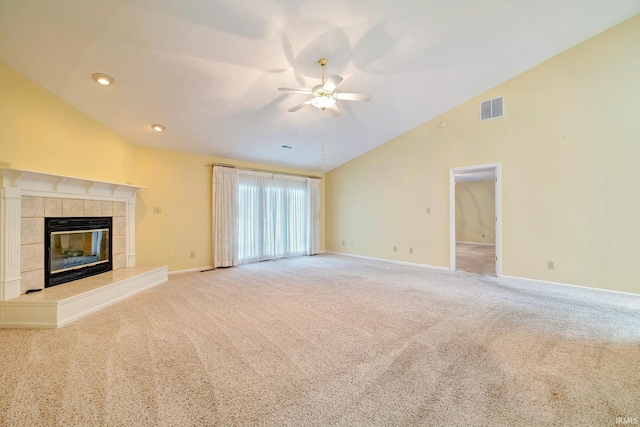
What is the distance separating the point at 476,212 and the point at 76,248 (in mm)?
11330

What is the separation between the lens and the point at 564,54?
13.1ft

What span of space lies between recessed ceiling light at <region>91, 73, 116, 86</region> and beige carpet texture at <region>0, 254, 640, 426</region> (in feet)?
9.56

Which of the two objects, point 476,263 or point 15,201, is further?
point 476,263

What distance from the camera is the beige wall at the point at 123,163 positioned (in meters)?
2.98

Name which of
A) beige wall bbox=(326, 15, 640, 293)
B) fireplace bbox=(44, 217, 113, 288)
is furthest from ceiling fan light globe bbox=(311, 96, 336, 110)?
fireplace bbox=(44, 217, 113, 288)

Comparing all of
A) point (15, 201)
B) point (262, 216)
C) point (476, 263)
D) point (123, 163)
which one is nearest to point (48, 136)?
point (15, 201)

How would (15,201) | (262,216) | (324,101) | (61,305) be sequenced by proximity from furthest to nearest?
1. (262,216)
2. (324,101)
3. (15,201)
4. (61,305)

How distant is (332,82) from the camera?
280cm

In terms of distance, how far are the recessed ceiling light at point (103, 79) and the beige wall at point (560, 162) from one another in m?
5.57

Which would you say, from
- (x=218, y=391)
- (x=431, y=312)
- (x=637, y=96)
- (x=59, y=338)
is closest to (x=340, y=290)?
(x=431, y=312)

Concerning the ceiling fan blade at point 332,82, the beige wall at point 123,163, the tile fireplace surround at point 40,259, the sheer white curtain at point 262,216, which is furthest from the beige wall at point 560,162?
the tile fireplace surround at point 40,259

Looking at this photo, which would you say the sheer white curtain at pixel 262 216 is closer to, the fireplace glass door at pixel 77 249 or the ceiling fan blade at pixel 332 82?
the fireplace glass door at pixel 77 249

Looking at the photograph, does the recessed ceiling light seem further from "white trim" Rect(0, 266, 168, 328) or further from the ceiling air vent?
the ceiling air vent

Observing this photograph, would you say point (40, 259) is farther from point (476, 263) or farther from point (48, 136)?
point (476, 263)
